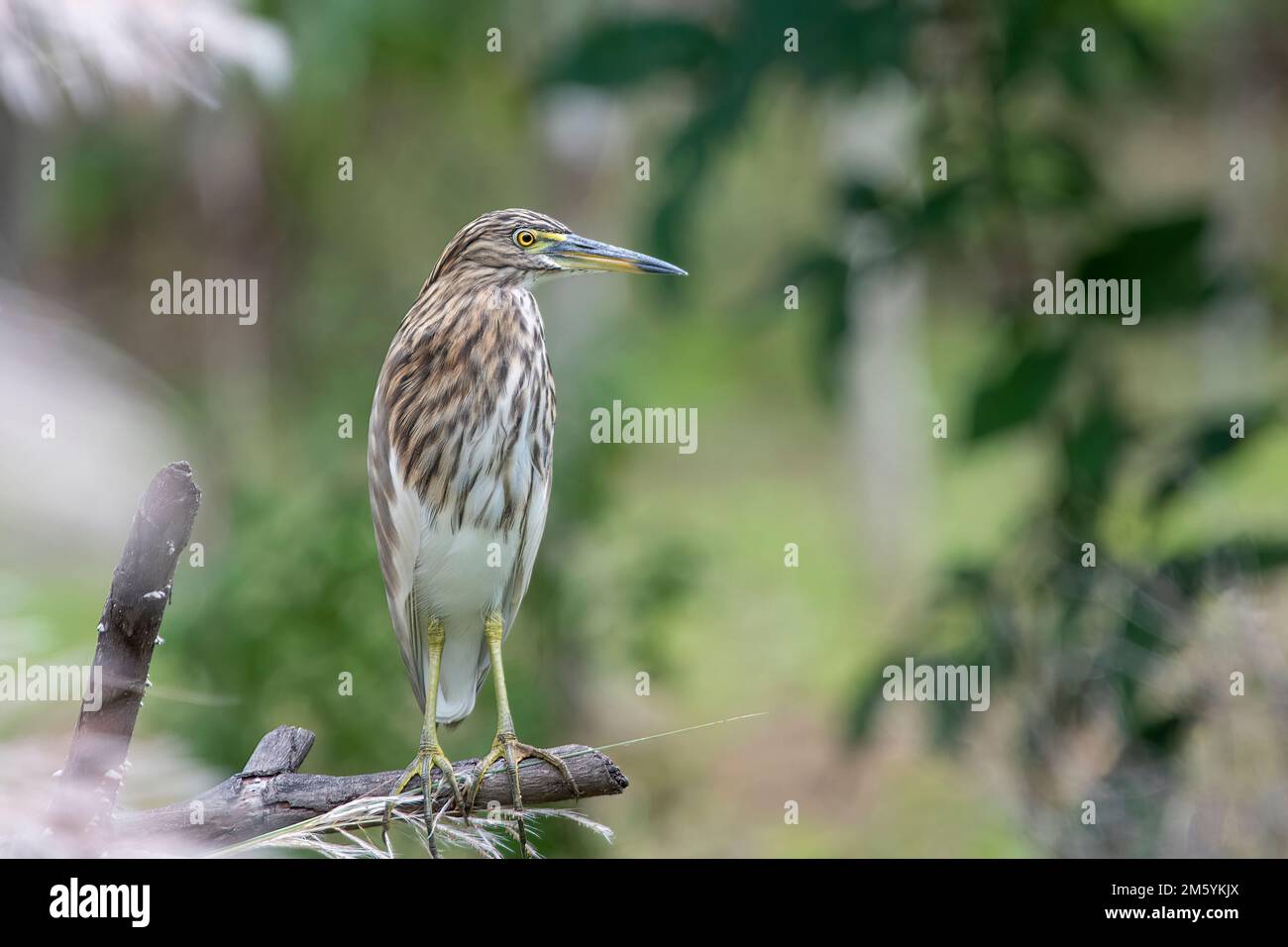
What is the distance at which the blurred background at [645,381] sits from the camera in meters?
Answer: 1.24

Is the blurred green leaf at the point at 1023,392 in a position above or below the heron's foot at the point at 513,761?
above

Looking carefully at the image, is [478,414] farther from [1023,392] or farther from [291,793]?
[1023,392]

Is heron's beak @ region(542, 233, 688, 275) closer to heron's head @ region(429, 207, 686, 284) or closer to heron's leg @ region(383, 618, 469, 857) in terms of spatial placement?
heron's head @ region(429, 207, 686, 284)

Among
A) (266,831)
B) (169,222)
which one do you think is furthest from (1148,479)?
(169,222)

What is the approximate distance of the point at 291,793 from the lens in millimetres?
821

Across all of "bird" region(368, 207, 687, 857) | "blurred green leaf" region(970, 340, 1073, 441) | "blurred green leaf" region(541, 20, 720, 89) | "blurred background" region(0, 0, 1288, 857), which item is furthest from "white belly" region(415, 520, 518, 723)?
"blurred green leaf" region(970, 340, 1073, 441)

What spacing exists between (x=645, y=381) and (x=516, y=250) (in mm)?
4170

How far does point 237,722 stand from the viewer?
2.40 meters

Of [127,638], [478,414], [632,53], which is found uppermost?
[632,53]

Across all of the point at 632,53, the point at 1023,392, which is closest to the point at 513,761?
the point at 632,53

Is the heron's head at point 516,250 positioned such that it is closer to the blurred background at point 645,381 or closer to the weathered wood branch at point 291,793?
the blurred background at point 645,381

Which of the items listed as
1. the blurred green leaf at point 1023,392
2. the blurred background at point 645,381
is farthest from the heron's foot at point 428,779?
the blurred green leaf at point 1023,392

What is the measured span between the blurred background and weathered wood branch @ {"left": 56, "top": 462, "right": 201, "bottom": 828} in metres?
0.05

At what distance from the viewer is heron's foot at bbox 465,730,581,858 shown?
81 centimetres
